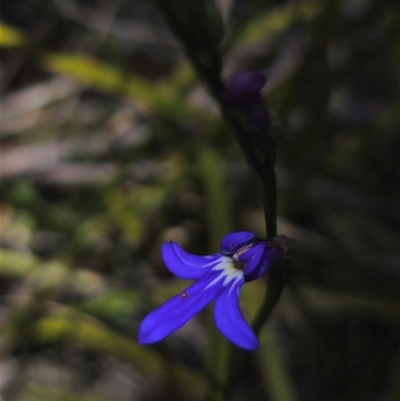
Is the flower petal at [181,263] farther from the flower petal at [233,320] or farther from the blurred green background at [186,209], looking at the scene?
the blurred green background at [186,209]

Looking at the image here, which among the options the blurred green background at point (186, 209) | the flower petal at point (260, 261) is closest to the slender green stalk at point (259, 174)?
the flower petal at point (260, 261)

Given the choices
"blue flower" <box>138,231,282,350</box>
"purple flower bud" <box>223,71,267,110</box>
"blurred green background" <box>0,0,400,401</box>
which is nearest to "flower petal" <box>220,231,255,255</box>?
"blue flower" <box>138,231,282,350</box>

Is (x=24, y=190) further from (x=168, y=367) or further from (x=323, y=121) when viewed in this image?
(x=323, y=121)

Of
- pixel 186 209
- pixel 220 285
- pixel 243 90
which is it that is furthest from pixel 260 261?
pixel 186 209

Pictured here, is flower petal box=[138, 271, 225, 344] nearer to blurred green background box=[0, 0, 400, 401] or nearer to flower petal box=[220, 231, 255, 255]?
flower petal box=[220, 231, 255, 255]

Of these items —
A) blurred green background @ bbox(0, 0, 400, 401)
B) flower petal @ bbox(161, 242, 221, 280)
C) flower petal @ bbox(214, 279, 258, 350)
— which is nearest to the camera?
flower petal @ bbox(214, 279, 258, 350)
